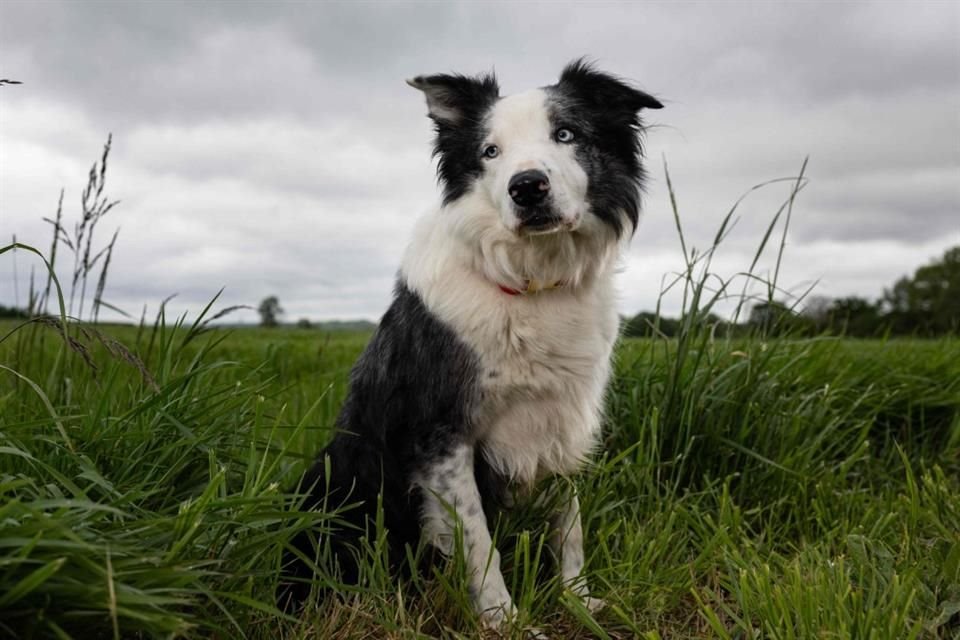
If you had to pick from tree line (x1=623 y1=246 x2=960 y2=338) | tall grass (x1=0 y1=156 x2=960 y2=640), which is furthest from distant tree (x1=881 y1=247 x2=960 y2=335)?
tall grass (x1=0 y1=156 x2=960 y2=640)

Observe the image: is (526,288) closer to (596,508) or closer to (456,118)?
(456,118)

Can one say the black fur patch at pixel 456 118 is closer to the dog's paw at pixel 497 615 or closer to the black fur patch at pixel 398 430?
the black fur patch at pixel 398 430

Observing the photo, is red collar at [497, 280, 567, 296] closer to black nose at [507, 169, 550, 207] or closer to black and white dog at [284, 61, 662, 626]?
black and white dog at [284, 61, 662, 626]

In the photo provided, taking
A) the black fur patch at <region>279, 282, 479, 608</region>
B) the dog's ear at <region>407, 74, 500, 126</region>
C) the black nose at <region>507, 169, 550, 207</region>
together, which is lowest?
the black fur patch at <region>279, 282, 479, 608</region>

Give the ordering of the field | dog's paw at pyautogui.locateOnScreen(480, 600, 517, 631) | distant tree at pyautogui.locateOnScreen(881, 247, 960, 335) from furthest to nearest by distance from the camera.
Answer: distant tree at pyautogui.locateOnScreen(881, 247, 960, 335), dog's paw at pyautogui.locateOnScreen(480, 600, 517, 631), the field

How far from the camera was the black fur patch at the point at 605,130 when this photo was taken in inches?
125

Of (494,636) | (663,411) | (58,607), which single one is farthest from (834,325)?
(58,607)

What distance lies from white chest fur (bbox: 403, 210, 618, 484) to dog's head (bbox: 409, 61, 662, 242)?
0.25m

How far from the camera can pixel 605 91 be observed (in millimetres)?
3346

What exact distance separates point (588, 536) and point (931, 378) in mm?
3088

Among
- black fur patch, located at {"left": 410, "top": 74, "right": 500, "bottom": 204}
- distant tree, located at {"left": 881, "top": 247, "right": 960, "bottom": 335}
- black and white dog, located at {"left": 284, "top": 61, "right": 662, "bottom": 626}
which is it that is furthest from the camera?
distant tree, located at {"left": 881, "top": 247, "right": 960, "bottom": 335}

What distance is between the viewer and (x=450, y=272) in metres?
3.18

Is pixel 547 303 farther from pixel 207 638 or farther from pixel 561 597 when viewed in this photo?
pixel 207 638

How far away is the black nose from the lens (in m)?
2.89
